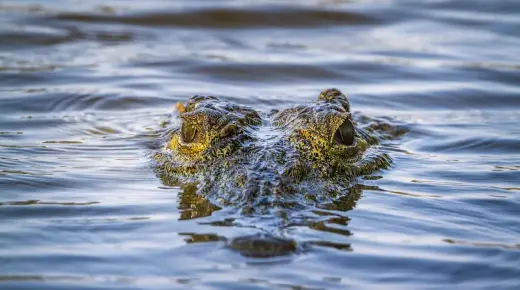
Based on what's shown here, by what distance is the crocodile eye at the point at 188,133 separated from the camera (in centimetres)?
609

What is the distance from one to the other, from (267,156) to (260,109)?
2.34m

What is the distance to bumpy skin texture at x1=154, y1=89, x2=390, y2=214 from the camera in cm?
516

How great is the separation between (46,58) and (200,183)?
5.41 metres

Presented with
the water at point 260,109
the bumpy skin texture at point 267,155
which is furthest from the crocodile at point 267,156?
the water at point 260,109

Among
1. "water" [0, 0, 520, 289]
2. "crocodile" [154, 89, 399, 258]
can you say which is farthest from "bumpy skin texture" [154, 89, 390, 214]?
"water" [0, 0, 520, 289]

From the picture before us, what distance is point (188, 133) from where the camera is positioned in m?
6.12

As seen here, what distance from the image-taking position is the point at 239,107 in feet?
20.9

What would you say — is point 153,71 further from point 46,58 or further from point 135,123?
point 135,123

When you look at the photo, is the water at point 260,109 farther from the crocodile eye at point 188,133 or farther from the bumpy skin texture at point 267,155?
the crocodile eye at point 188,133

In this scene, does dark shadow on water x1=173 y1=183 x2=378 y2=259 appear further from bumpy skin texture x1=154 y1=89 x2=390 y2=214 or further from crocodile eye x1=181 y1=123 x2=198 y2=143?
crocodile eye x1=181 y1=123 x2=198 y2=143

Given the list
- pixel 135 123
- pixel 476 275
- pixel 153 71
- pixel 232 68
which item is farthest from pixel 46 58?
pixel 476 275

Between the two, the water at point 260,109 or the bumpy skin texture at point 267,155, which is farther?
the bumpy skin texture at point 267,155

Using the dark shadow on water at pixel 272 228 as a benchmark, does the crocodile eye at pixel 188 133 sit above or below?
above

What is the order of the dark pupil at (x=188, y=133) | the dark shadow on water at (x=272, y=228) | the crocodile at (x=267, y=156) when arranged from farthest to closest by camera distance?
1. the dark pupil at (x=188, y=133)
2. the crocodile at (x=267, y=156)
3. the dark shadow on water at (x=272, y=228)
